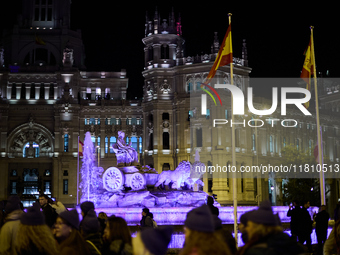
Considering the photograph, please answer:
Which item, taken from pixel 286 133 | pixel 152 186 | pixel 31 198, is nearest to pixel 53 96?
pixel 31 198

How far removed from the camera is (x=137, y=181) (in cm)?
3325

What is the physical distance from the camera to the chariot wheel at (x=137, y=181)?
1309 inches

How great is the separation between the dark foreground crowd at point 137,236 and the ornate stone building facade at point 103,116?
62.2 meters

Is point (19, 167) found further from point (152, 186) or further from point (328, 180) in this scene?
point (152, 186)

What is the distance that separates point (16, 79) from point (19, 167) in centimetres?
1278

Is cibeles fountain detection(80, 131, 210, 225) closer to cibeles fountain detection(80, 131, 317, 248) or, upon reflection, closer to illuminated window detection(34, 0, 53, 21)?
cibeles fountain detection(80, 131, 317, 248)

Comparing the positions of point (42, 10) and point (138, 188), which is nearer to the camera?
point (138, 188)

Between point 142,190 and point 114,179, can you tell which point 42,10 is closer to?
point 114,179

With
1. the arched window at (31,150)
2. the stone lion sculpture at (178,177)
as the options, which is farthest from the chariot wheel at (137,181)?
the arched window at (31,150)

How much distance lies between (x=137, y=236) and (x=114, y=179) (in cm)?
2752

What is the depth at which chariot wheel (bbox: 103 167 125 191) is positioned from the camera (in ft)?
109

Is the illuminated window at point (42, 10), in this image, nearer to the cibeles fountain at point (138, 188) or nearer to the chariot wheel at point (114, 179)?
the cibeles fountain at point (138, 188)

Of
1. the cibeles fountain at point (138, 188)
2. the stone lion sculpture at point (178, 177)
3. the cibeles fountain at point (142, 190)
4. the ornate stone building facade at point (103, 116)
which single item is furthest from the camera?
the ornate stone building facade at point (103, 116)

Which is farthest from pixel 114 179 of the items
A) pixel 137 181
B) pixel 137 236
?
pixel 137 236
